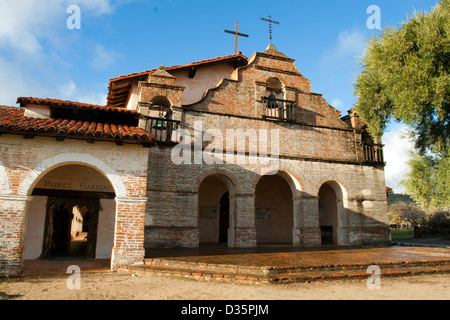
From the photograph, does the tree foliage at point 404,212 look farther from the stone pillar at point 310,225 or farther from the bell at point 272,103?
the bell at point 272,103

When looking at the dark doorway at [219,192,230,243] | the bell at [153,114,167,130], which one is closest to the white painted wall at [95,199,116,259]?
the bell at [153,114,167,130]

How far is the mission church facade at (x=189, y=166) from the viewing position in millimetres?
9016

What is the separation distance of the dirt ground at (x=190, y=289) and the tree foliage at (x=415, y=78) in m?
8.17

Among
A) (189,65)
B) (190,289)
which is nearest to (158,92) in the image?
(189,65)

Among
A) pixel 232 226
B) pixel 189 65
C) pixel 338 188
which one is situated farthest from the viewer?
pixel 338 188

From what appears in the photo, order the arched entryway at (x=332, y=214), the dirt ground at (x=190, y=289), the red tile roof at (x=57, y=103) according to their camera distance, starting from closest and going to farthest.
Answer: the dirt ground at (x=190, y=289) < the red tile roof at (x=57, y=103) < the arched entryway at (x=332, y=214)

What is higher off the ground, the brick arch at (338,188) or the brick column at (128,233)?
the brick arch at (338,188)

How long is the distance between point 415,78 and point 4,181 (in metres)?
15.4

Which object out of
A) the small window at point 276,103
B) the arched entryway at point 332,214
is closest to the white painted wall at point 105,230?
the small window at point 276,103

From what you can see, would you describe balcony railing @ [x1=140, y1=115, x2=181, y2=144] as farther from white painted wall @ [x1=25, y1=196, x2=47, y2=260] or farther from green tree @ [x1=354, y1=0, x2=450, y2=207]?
green tree @ [x1=354, y1=0, x2=450, y2=207]

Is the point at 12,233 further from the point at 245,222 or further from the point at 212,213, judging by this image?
the point at 212,213

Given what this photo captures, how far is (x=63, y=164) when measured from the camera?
30.0 feet

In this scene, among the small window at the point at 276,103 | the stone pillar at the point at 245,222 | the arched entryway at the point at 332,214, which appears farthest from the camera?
the arched entryway at the point at 332,214
